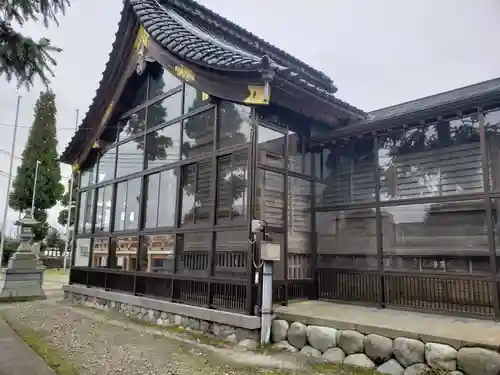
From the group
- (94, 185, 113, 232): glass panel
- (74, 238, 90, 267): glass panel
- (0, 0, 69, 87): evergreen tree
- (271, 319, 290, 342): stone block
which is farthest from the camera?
(74, 238, 90, 267): glass panel

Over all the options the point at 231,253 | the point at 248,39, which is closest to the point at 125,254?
the point at 231,253

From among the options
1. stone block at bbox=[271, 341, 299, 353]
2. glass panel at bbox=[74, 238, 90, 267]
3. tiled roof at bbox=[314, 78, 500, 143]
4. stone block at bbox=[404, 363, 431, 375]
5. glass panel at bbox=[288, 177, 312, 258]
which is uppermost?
tiled roof at bbox=[314, 78, 500, 143]

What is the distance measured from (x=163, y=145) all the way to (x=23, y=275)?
6.24 m

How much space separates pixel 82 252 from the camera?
9445mm

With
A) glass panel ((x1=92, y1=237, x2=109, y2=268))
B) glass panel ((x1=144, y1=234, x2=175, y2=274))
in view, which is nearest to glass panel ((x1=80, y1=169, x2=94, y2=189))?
glass panel ((x1=92, y1=237, x2=109, y2=268))

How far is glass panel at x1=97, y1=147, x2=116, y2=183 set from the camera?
874 centimetres

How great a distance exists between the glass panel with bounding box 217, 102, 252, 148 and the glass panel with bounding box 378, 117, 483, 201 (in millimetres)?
2096

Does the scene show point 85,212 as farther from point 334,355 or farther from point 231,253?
point 334,355

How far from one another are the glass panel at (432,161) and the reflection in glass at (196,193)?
269 cm

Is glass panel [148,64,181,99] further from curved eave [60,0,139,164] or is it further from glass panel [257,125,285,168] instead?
glass panel [257,125,285,168]

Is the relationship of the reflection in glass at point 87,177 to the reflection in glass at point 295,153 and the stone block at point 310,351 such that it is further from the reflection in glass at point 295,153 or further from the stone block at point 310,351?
the stone block at point 310,351

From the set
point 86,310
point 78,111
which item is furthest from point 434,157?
point 78,111

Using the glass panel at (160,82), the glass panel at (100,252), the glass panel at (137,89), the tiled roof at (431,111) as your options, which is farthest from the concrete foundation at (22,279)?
the tiled roof at (431,111)

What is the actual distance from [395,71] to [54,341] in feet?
40.7
